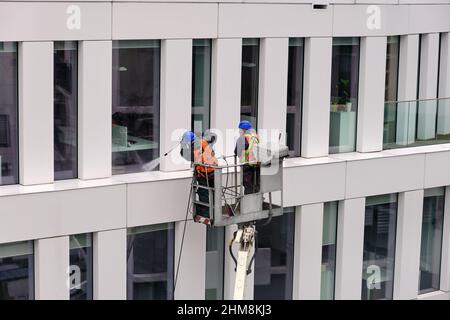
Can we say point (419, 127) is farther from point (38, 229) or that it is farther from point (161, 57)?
point (38, 229)

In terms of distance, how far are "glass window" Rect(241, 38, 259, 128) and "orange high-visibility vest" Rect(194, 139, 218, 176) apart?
3034 mm

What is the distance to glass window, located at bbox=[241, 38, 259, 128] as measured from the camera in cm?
2842

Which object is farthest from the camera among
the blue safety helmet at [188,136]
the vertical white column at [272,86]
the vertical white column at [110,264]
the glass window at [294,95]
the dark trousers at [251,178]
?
the glass window at [294,95]

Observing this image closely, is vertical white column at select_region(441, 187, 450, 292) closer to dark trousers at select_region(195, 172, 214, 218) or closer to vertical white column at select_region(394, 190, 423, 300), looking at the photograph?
vertical white column at select_region(394, 190, 423, 300)

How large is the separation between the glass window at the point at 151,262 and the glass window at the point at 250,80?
3120mm

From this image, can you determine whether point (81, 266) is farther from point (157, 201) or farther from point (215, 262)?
point (215, 262)

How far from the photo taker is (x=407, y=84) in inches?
1273

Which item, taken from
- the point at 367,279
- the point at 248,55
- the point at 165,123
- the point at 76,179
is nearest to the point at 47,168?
the point at 76,179

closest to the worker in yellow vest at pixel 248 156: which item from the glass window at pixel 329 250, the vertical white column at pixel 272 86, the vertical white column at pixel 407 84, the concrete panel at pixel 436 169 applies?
the vertical white column at pixel 272 86

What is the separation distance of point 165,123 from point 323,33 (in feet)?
15.1

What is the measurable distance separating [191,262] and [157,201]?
70.2 inches

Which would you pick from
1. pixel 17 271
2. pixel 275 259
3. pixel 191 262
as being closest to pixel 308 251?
pixel 275 259

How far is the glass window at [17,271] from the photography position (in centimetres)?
2506

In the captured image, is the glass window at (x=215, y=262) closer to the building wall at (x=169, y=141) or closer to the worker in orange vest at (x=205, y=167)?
the building wall at (x=169, y=141)
